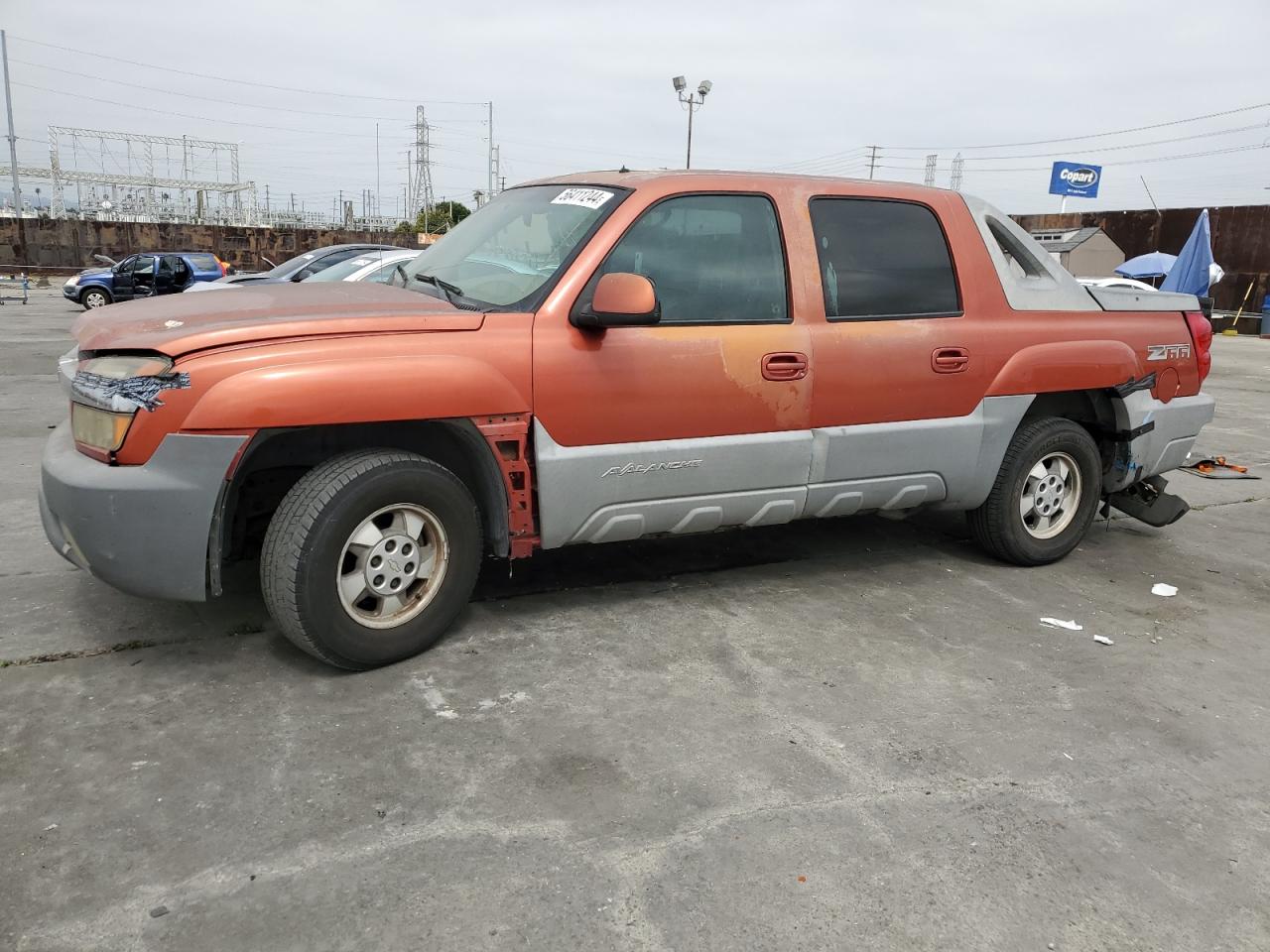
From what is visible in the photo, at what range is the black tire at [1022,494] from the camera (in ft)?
16.1

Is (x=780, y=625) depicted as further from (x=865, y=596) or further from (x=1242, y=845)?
(x=1242, y=845)

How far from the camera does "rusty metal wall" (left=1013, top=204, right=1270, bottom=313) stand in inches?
1161

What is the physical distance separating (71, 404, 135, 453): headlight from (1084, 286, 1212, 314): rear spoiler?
458cm

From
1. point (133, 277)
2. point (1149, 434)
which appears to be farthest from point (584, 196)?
point (133, 277)

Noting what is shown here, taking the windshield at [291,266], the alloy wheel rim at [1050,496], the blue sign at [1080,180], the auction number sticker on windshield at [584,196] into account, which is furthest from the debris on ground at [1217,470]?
the blue sign at [1080,180]

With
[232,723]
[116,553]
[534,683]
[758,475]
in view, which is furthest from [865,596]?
[116,553]

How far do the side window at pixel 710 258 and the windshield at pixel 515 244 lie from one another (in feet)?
0.66

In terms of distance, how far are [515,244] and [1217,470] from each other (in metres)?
6.77

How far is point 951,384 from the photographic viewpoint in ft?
15.0

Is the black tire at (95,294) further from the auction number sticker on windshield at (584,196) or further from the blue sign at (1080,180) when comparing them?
the blue sign at (1080,180)

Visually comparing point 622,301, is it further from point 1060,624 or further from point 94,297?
point 94,297

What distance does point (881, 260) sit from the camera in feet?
14.6

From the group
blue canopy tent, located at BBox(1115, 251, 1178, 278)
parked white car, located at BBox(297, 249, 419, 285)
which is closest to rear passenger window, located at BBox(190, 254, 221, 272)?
parked white car, located at BBox(297, 249, 419, 285)

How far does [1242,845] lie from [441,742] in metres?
2.44
